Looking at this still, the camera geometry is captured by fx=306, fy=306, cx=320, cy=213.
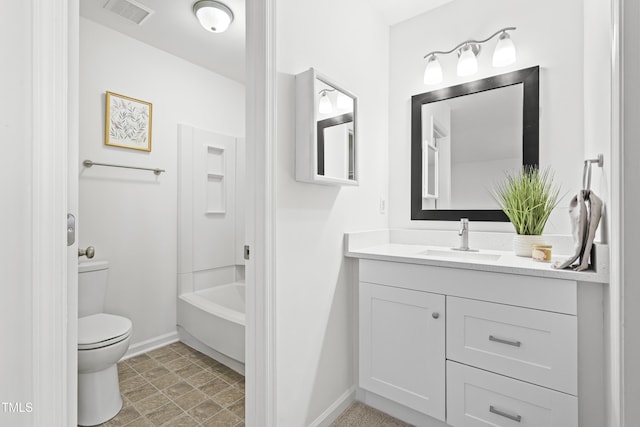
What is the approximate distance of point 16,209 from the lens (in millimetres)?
674

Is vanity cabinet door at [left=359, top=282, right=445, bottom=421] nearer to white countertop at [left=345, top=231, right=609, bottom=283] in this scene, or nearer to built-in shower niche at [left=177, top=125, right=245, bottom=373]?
white countertop at [left=345, top=231, right=609, bottom=283]

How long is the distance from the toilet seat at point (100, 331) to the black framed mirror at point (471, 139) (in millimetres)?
1943

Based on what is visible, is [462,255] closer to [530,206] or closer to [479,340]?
[530,206]

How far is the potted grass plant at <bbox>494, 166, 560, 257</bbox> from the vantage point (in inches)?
61.1

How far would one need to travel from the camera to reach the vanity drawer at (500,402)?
1.19 meters

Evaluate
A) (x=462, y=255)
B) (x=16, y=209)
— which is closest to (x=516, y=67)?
(x=462, y=255)

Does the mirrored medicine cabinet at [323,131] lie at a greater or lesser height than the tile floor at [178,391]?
greater

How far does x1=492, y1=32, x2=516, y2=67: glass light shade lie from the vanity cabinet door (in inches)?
53.6

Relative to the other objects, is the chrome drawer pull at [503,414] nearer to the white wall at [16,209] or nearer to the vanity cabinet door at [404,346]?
the vanity cabinet door at [404,346]

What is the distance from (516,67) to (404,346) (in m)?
1.69

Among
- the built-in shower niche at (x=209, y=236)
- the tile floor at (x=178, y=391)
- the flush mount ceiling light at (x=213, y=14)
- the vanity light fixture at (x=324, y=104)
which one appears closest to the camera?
the vanity light fixture at (x=324, y=104)

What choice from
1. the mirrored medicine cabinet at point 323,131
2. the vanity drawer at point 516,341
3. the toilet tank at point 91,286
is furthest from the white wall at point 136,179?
the vanity drawer at point 516,341

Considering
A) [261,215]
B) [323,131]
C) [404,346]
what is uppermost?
[323,131]
